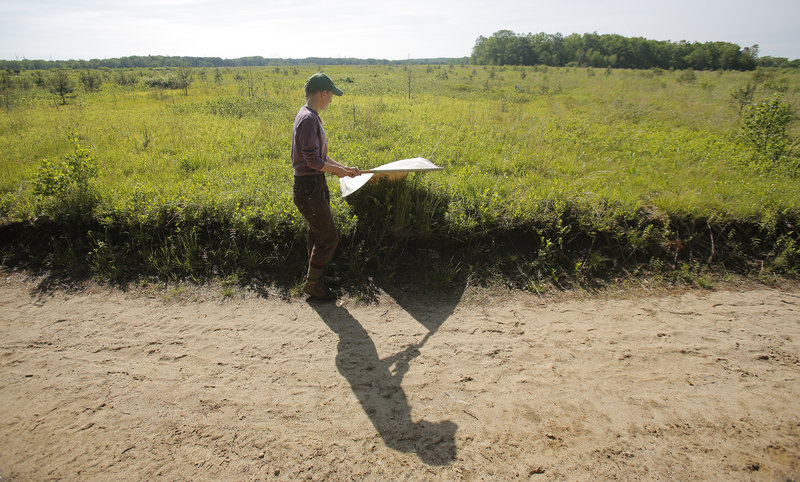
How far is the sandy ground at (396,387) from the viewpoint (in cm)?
268

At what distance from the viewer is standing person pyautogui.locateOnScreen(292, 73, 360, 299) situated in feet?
11.9

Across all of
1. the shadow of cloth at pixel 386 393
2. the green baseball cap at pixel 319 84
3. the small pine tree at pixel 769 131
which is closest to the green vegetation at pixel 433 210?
the small pine tree at pixel 769 131

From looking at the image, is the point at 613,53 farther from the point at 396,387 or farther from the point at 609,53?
the point at 396,387

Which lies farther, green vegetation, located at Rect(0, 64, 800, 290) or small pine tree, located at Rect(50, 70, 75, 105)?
small pine tree, located at Rect(50, 70, 75, 105)

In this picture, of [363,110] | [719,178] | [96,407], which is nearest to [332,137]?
[363,110]

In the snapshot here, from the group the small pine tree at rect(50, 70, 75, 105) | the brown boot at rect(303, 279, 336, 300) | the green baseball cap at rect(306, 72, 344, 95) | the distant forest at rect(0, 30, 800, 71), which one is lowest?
the brown boot at rect(303, 279, 336, 300)

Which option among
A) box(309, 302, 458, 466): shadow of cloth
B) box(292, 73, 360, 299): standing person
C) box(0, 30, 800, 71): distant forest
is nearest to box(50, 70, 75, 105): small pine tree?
box(292, 73, 360, 299): standing person

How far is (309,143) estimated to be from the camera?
3.61 m

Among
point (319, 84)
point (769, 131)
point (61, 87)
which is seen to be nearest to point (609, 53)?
point (769, 131)

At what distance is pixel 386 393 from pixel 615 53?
7744 centimetres

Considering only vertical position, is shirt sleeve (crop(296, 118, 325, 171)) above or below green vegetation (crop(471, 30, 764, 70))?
below

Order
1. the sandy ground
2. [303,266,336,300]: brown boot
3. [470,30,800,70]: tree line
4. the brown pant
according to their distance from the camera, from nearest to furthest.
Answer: the sandy ground < the brown pant < [303,266,336,300]: brown boot < [470,30,800,70]: tree line

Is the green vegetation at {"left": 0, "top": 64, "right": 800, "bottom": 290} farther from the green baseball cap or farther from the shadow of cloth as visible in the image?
the green baseball cap

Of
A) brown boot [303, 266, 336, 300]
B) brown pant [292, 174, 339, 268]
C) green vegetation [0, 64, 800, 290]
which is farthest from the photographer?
green vegetation [0, 64, 800, 290]
